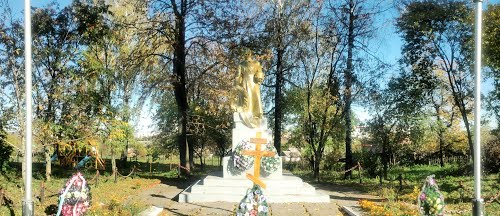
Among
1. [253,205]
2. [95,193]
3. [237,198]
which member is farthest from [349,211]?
[95,193]

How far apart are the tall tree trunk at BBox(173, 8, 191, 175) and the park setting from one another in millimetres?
69

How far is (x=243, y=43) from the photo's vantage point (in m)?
22.5

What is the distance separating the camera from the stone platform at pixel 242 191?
13.5m

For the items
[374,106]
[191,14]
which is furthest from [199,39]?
[374,106]

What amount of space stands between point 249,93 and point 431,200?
349 inches

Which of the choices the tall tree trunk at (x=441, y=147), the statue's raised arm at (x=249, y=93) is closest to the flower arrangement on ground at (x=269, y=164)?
the statue's raised arm at (x=249, y=93)

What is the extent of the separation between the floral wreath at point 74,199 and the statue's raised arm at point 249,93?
806 cm

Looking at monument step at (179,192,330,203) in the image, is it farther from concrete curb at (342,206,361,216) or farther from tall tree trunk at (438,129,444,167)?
tall tree trunk at (438,129,444,167)

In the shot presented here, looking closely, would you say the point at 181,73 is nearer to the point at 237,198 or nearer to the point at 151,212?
the point at 237,198

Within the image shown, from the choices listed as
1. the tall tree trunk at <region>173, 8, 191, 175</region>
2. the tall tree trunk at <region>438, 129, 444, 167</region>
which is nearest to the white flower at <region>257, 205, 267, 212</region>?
the tall tree trunk at <region>173, 8, 191, 175</region>

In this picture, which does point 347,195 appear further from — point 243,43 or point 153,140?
point 153,140

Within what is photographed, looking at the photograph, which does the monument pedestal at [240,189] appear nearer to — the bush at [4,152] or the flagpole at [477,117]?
the flagpole at [477,117]

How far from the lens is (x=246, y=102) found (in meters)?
15.9

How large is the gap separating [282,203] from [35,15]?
1305 centimetres
